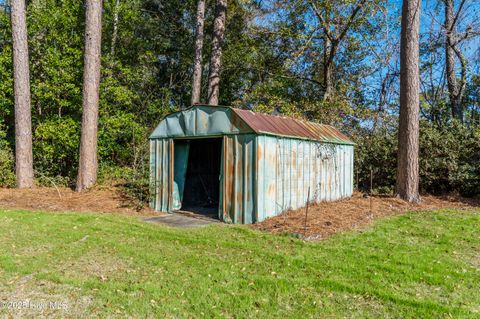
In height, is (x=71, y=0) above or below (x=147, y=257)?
above

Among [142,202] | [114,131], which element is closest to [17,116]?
[114,131]

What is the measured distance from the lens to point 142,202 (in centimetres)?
863

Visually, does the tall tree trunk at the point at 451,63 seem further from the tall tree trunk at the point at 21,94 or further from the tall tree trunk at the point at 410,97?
the tall tree trunk at the point at 21,94

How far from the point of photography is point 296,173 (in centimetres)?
780

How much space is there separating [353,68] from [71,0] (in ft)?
39.1

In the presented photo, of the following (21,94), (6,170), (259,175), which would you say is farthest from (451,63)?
(6,170)

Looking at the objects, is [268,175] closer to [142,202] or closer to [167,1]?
[142,202]

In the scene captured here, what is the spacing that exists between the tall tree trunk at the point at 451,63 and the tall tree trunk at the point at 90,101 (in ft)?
42.5

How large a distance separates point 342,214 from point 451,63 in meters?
10.9

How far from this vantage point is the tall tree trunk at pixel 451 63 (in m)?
13.9

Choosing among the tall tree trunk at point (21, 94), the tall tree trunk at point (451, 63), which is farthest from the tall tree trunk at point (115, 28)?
the tall tree trunk at point (451, 63)

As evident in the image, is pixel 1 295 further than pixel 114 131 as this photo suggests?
No

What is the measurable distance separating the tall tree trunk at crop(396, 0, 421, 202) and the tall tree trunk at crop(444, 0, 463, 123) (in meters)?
6.03

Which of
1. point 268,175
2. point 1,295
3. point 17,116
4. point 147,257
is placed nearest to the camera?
point 1,295
